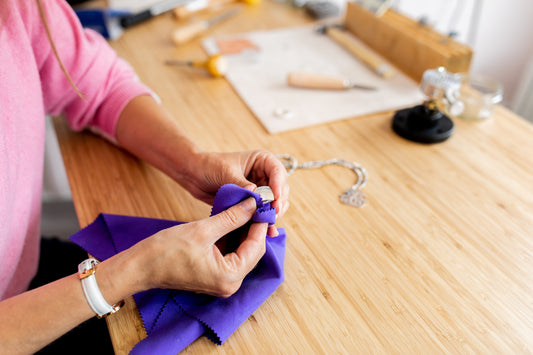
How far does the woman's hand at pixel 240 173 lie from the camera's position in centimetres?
65

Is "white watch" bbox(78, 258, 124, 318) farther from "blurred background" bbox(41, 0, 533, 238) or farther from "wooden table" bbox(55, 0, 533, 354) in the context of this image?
"blurred background" bbox(41, 0, 533, 238)

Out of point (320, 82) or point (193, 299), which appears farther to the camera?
point (320, 82)

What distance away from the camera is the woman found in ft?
1.63

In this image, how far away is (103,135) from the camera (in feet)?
2.86

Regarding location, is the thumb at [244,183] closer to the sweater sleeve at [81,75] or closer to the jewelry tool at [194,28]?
the sweater sleeve at [81,75]

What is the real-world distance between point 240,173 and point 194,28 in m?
0.81

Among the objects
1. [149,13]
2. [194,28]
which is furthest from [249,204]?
[149,13]

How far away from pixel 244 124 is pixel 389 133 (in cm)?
33

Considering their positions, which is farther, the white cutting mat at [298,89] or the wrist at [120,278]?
the white cutting mat at [298,89]

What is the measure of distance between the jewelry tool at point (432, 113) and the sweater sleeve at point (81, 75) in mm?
575

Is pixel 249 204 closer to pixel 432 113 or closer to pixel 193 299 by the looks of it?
pixel 193 299

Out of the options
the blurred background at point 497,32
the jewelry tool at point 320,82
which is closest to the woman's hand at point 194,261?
the jewelry tool at point 320,82

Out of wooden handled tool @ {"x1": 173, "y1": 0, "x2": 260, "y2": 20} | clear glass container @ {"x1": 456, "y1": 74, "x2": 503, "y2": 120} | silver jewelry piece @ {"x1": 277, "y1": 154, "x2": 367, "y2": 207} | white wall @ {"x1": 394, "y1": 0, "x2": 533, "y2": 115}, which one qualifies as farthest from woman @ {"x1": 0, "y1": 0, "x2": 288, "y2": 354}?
white wall @ {"x1": 394, "y1": 0, "x2": 533, "y2": 115}

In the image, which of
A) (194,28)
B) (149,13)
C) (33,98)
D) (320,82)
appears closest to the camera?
(33,98)
